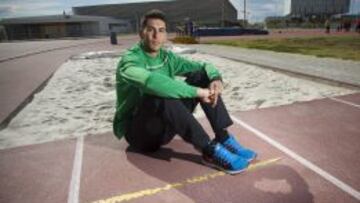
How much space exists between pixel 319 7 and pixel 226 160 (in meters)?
84.7

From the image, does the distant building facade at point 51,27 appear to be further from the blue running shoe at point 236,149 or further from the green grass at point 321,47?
the blue running shoe at point 236,149

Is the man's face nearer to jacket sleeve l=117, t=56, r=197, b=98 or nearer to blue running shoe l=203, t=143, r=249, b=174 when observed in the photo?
jacket sleeve l=117, t=56, r=197, b=98

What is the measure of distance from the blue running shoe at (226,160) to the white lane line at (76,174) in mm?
1236

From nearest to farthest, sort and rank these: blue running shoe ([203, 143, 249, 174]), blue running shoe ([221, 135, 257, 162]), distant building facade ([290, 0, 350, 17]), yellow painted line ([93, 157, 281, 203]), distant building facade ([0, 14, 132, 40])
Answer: yellow painted line ([93, 157, 281, 203]), blue running shoe ([203, 143, 249, 174]), blue running shoe ([221, 135, 257, 162]), distant building facade ([0, 14, 132, 40]), distant building facade ([290, 0, 350, 17])

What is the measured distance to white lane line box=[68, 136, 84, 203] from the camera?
8.77 ft

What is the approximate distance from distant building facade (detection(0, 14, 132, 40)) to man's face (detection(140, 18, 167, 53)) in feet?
192

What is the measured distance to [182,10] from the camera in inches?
2876

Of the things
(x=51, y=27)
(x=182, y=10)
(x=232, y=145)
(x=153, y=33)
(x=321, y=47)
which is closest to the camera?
(x=153, y=33)

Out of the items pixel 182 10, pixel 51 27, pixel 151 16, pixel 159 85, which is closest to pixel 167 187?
pixel 159 85

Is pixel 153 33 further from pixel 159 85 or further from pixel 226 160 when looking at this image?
pixel 226 160

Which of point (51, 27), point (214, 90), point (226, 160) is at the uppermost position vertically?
point (51, 27)

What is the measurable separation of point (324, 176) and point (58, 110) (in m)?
4.36

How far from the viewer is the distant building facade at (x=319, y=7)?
242 feet

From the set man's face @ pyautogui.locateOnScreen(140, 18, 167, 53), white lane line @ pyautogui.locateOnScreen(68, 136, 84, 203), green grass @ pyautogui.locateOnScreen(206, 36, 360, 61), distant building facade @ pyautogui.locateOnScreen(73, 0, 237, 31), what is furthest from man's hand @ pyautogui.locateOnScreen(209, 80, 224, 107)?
distant building facade @ pyautogui.locateOnScreen(73, 0, 237, 31)
